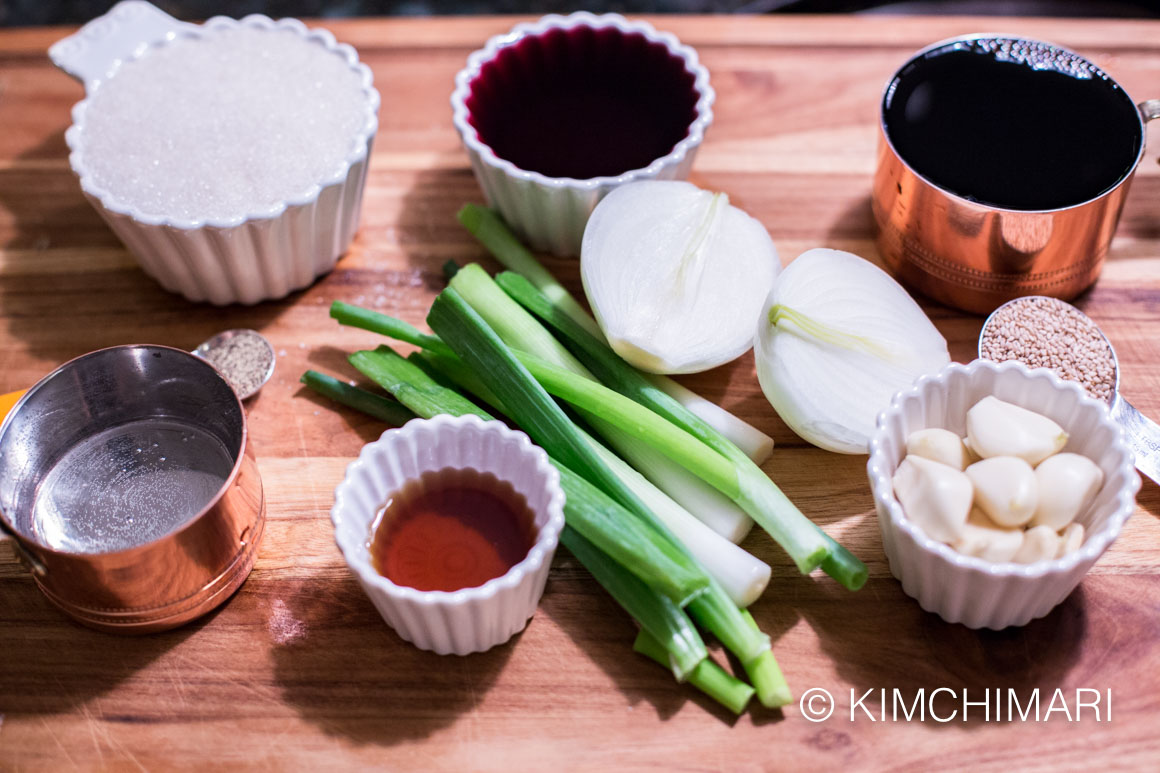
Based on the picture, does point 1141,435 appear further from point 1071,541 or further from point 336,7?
point 336,7

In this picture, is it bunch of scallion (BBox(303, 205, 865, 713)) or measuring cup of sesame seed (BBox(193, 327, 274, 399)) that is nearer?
bunch of scallion (BBox(303, 205, 865, 713))

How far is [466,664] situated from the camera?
1.47m

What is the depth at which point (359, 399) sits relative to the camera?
5.54 feet

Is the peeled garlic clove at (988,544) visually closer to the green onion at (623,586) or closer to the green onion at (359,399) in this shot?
the green onion at (623,586)

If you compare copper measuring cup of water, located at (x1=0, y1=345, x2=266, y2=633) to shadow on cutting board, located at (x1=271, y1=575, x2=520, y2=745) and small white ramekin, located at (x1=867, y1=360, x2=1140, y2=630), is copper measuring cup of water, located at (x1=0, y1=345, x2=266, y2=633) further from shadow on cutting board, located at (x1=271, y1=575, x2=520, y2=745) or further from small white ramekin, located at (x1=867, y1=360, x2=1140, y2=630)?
small white ramekin, located at (x1=867, y1=360, x2=1140, y2=630)

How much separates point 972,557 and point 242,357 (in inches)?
45.2

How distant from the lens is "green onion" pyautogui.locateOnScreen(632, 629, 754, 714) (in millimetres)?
1377

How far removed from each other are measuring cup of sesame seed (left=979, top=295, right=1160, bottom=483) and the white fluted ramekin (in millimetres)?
1053

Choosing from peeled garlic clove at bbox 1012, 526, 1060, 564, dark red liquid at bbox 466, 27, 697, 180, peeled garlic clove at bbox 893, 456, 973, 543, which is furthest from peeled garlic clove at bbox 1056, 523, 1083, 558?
dark red liquid at bbox 466, 27, 697, 180

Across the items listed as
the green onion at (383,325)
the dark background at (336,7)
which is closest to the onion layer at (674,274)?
the green onion at (383,325)

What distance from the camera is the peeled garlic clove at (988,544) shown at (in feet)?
4.36

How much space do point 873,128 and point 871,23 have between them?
28cm

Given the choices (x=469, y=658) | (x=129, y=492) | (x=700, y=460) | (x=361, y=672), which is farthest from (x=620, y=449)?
(x=129, y=492)

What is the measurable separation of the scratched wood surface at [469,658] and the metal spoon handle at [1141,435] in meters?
0.05
